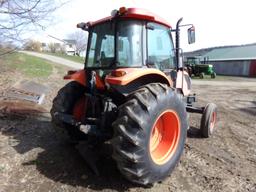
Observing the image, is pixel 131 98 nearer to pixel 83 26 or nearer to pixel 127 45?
pixel 127 45

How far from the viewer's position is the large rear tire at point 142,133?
11.4 ft

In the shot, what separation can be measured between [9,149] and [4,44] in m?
3.15

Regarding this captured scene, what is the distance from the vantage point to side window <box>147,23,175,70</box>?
454cm

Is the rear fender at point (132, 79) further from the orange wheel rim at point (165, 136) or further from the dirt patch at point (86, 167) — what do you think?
the dirt patch at point (86, 167)

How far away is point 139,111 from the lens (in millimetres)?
3570

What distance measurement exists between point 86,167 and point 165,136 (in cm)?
125

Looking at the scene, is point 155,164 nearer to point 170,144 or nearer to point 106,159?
point 170,144

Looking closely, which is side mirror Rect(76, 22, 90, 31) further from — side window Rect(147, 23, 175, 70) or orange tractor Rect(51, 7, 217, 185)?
side window Rect(147, 23, 175, 70)

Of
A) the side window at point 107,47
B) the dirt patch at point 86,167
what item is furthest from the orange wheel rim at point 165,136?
the side window at point 107,47

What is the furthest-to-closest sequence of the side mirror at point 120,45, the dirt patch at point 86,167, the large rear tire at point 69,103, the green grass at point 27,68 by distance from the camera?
the green grass at point 27,68 → the large rear tire at point 69,103 → the side mirror at point 120,45 → the dirt patch at point 86,167

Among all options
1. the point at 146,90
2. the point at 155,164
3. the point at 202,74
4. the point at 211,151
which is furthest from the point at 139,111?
the point at 202,74

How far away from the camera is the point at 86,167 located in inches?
172

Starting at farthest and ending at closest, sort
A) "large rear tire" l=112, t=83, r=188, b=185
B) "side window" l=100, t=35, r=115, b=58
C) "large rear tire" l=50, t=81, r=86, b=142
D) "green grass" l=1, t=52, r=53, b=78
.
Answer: "green grass" l=1, t=52, r=53, b=78 < "large rear tire" l=50, t=81, r=86, b=142 < "side window" l=100, t=35, r=115, b=58 < "large rear tire" l=112, t=83, r=188, b=185

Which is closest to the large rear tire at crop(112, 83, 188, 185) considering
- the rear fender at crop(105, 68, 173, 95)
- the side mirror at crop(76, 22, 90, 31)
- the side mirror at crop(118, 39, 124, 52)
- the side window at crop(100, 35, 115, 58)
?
the rear fender at crop(105, 68, 173, 95)
